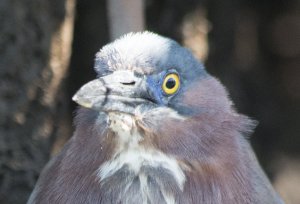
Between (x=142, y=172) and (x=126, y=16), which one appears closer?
(x=142, y=172)

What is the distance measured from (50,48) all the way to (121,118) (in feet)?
4.38

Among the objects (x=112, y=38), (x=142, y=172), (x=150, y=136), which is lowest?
(x=142, y=172)

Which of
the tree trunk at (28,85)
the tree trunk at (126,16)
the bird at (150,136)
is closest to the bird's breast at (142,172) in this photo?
the bird at (150,136)

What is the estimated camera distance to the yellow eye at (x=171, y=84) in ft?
9.73

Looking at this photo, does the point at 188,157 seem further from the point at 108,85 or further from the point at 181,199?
the point at 108,85

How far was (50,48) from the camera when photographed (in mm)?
4117

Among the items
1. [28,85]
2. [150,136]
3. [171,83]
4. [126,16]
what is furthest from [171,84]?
[28,85]

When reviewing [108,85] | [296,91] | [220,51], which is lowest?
[296,91]

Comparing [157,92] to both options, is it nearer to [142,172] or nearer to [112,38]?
[142,172]

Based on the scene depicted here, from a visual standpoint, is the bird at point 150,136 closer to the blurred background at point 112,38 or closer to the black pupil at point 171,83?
the black pupil at point 171,83

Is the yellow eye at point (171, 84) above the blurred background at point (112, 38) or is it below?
above

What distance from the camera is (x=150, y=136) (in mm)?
2930

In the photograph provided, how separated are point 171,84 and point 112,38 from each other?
92cm

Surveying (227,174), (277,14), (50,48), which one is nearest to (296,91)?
(277,14)
